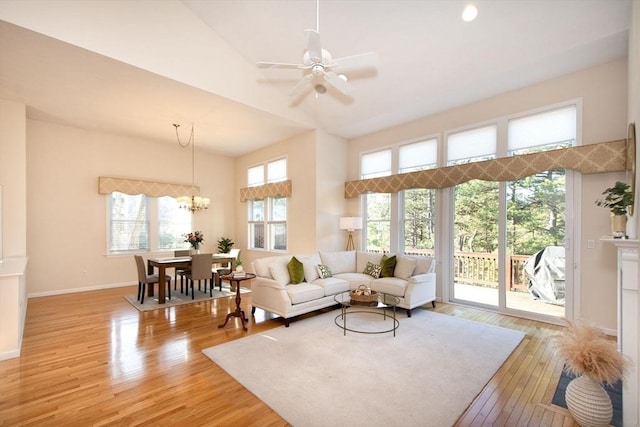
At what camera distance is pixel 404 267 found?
198 inches

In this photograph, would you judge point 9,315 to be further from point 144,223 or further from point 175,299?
point 144,223

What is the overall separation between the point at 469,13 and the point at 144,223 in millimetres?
7693

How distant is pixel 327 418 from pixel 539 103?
201 inches

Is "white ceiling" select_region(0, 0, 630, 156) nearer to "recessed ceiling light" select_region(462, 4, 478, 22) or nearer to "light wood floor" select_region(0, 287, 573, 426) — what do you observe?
"recessed ceiling light" select_region(462, 4, 478, 22)

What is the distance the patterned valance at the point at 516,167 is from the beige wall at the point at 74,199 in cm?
521

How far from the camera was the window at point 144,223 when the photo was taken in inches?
268

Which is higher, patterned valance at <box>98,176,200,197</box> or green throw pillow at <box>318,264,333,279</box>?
patterned valance at <box>98,176,200,197</box>

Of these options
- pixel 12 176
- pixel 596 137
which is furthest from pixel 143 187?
pixel 596 137

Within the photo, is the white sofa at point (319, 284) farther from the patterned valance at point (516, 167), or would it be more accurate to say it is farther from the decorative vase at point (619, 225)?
the decorative vase at point (619, 225)

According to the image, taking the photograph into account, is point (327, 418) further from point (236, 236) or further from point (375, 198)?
point (236, 236)

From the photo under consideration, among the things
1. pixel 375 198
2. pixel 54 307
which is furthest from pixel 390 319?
pixel 54 307

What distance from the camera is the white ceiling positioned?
348cm

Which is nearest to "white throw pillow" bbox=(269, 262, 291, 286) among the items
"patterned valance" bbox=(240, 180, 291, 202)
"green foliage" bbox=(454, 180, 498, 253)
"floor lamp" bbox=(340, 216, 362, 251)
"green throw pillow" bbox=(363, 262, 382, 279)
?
"green throw pillow" bbox=(363, 262, 382, 279)

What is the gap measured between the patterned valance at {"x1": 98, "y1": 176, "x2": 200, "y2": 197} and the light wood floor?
3078 millimetres
